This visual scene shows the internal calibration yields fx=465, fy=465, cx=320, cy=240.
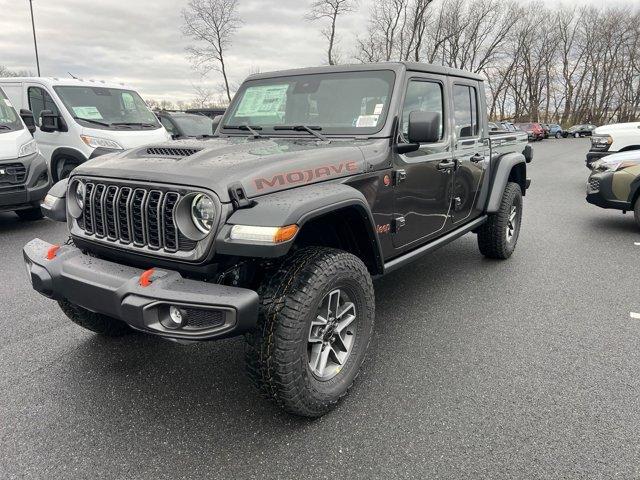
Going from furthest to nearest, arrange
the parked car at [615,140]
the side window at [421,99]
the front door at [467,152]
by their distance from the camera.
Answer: the parked car at [615,140] → the front door at [467,152] → the side window at [421,99]

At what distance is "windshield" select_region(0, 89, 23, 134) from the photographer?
22.0 feet

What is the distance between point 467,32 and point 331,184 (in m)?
44.5

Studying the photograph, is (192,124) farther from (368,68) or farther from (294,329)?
(294,329)

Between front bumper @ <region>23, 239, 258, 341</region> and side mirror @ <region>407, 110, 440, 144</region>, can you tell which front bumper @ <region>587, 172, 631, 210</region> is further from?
front bumper @ <region>23, 239, 258, 341</region>

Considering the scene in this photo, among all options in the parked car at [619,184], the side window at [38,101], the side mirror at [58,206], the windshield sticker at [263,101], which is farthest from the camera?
the side window at [38,101]

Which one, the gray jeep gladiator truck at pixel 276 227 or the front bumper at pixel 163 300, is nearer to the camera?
the front bumper at pixel 163 300

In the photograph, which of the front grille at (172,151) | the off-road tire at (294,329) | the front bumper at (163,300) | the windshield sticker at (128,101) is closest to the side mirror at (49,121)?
the windshield sticker at (128,101)

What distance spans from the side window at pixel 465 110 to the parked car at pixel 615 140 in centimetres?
633

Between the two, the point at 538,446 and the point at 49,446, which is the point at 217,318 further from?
the point at 538,446

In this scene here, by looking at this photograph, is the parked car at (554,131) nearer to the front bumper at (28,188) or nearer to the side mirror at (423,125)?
the front bumper at (28,188)

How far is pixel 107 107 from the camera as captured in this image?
851 centimetres

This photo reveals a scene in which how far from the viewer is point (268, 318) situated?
215cm

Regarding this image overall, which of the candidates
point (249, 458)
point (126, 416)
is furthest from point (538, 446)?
point (126, 416)

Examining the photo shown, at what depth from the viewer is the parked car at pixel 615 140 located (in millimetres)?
9547
